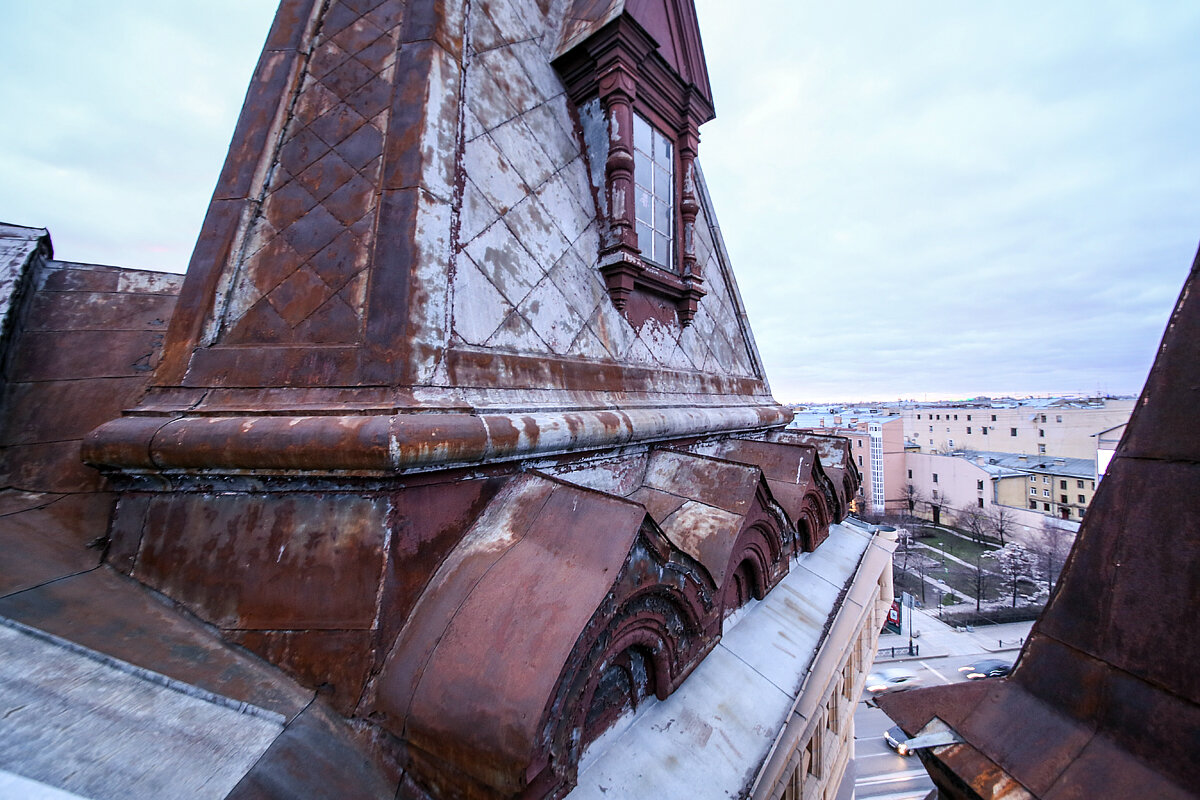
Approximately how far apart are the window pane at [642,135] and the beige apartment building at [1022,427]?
58.3 m

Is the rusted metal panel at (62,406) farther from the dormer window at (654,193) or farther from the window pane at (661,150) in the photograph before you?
the window pane at (661,150)

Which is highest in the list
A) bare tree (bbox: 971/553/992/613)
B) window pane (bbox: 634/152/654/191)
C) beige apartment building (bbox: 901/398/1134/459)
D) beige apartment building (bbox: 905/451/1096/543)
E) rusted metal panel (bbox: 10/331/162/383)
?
window pane (bbox: 634/152/654/191)

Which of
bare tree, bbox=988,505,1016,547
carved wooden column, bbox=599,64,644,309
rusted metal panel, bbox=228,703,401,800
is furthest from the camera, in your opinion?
bare tree, bbox=988,505,1016,547

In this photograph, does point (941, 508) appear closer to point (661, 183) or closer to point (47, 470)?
point (661, 183)

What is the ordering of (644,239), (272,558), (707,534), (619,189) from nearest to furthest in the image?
1. (272,558)
2. (707,534)
3. (619,189)
4. (644,239)

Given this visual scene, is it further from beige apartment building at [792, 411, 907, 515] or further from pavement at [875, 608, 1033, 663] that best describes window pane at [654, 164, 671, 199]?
beige apartment building at [792, 411, 907, 515]

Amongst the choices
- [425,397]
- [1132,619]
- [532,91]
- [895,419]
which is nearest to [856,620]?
[1132,619]

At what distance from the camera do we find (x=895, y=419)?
57.4 metres

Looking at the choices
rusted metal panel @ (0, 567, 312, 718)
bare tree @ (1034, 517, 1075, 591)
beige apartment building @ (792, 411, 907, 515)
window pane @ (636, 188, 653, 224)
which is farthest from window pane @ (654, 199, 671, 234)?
beige apartment building @ (792, 411, 907, 515)

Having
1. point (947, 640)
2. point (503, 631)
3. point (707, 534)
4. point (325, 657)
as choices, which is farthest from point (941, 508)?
point (325, 657)

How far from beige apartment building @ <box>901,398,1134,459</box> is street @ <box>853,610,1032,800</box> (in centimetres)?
2795

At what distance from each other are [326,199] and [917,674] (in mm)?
32978

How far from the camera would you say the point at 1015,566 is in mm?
35906

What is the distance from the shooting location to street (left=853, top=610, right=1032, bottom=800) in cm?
1866
